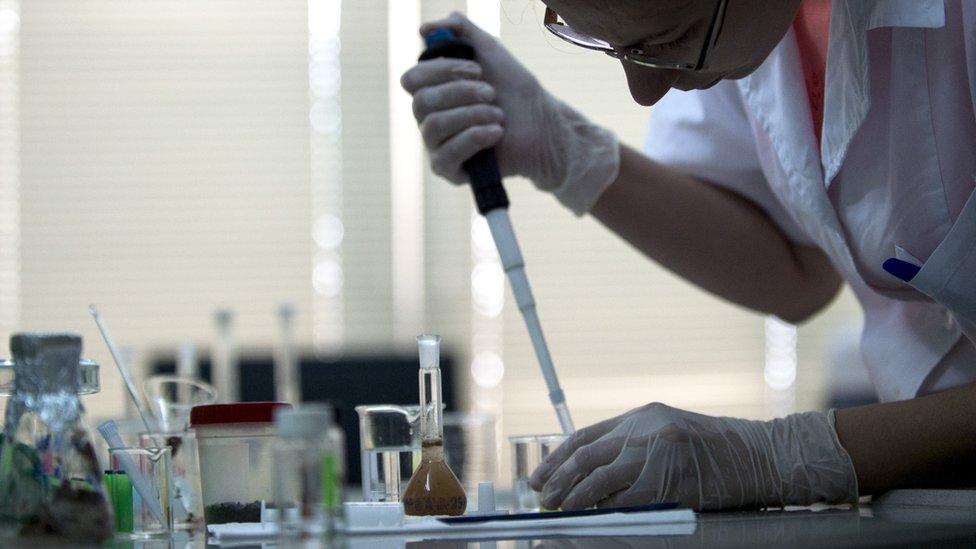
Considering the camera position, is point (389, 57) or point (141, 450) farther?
point (389, 57)

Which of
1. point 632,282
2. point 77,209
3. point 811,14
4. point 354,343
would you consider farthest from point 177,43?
point 811,14

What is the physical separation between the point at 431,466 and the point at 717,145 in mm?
929

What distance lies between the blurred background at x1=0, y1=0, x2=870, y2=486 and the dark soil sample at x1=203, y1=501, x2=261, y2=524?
13.2 feet

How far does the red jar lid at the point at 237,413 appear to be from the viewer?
1.11 m

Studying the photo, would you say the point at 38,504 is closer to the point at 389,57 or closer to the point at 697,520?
the point at 697,520

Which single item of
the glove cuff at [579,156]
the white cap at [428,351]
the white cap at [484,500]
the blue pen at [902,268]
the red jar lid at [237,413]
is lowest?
the white cap at [484,500]

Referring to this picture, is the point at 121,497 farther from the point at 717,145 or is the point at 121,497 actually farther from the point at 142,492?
the point at 717,145

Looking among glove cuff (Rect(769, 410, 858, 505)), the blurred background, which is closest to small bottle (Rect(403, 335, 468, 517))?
glove cuff (Rect(769, 410, 858, 505))

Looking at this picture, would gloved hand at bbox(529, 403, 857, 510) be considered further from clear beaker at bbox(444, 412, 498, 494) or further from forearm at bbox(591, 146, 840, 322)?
forearm at bbox(591, 146, 840, 322)

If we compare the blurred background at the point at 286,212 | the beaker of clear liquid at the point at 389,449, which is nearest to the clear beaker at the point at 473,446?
the beaker of clear liquid at the point at 389,449

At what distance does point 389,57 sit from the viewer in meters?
5.42

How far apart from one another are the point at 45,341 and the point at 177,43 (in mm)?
4824

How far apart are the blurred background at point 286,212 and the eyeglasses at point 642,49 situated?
3.81m

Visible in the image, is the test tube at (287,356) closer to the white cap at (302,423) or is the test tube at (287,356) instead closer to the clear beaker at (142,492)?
the clear beaker at (142,492)
